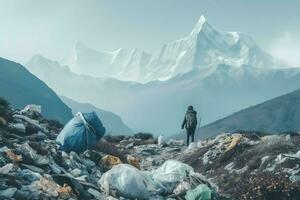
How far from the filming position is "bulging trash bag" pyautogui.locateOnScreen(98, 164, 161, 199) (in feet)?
43.9

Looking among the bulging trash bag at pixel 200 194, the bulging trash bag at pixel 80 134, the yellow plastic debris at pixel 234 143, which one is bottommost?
the bulging trash bag at pixel 200 194

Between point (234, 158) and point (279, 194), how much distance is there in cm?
698

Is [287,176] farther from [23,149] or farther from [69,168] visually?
[23,149]

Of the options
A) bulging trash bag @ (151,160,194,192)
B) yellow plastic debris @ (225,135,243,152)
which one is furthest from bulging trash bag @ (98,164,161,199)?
yellow plastic debris @ (225,135,243,152)

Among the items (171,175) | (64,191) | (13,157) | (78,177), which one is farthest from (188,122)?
(64,191)

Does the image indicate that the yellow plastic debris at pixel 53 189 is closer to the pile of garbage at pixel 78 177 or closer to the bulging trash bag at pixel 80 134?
the pile of garbage at pixel 78 177

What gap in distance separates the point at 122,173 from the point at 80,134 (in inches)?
138

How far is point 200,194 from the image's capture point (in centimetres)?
1334

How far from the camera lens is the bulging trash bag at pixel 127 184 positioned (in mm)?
13383

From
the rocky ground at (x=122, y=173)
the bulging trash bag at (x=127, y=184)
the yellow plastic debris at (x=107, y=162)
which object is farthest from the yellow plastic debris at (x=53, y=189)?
the yellow plastic debris at (x=107, y=162)

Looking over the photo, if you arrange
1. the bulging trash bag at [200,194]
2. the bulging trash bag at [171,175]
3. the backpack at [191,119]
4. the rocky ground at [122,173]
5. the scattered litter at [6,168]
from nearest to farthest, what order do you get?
the scattered litter at [6,168] → the rocky ground at [122,173] → the bulging trash bag at [200,194] → the bulging trash bag at [171,175] → the backpack at [191,119]

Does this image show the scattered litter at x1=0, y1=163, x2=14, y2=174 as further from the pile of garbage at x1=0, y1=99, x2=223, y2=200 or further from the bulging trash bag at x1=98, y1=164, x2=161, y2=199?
the bulging trash bag at x1=98, y1=164, x2=161, y2=199

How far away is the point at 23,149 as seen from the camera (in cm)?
1479

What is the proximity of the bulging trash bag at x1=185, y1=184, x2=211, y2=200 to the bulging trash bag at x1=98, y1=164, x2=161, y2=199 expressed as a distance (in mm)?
887
